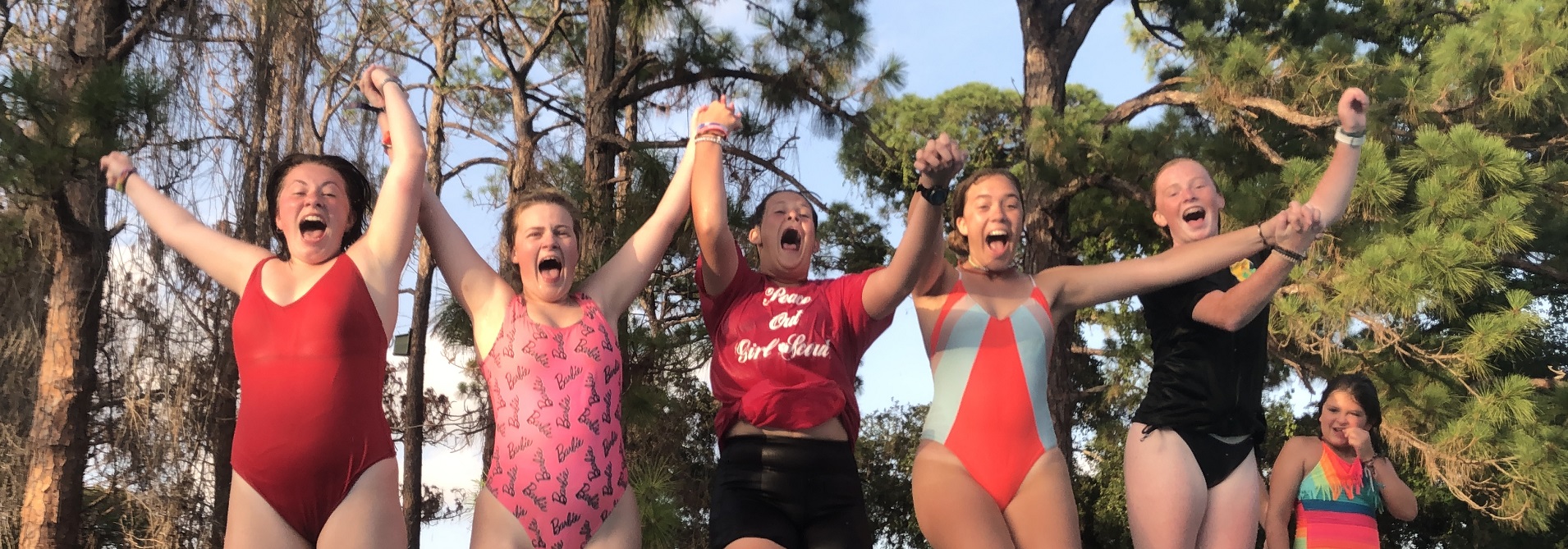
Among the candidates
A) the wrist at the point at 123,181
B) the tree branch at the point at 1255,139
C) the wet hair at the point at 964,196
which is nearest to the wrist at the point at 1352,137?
the wet hair at the point at 964,196

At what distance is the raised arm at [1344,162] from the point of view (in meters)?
2.81

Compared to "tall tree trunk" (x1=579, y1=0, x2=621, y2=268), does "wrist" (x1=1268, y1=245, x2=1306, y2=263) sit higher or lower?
lower

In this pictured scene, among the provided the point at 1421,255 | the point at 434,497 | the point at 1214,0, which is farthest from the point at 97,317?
the point at 434,497

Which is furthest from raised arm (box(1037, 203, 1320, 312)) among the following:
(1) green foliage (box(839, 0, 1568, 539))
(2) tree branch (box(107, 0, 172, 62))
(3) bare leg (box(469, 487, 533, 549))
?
(1) green foliage (box(839, 0, 1568, 539))

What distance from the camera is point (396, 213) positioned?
2.70 m

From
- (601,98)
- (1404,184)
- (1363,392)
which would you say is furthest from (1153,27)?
(1363,392)

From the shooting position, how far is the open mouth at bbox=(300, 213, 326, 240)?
266 centimetres

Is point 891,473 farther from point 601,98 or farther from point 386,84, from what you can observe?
point 386,84

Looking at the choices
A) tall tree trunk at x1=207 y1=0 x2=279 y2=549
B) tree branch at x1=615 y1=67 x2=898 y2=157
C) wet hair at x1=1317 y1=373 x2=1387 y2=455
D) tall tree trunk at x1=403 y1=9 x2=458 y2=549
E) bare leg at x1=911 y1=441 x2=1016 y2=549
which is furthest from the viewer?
tall tree trunk at x1=403 y1=9 x2=458 y2=549

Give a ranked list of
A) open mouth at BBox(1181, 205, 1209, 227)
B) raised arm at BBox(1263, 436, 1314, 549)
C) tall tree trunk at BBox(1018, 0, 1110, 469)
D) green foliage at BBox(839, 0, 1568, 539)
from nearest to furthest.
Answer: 1. open mouth at BBox(1181, 205, 1209, 227)
2. raised arm at BBox(1263, 436, 1314, 549)
3. green foliage at BBox(839, 0, 1568, 539)
4. tall tree trunk at BBox(1018, 0, 1110, 469)

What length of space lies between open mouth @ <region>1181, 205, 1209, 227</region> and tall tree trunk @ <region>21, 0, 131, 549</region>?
381 cm

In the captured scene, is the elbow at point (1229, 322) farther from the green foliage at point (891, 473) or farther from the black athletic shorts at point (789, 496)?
the green foliage at point (891, 473)

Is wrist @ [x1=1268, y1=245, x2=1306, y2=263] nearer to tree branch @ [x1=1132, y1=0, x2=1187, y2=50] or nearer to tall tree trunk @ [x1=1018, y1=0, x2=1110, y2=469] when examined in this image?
tall tree trunk @ [x1=1018, y1=0, x2=1110, y2=469]

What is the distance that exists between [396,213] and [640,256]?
24.1 inches
